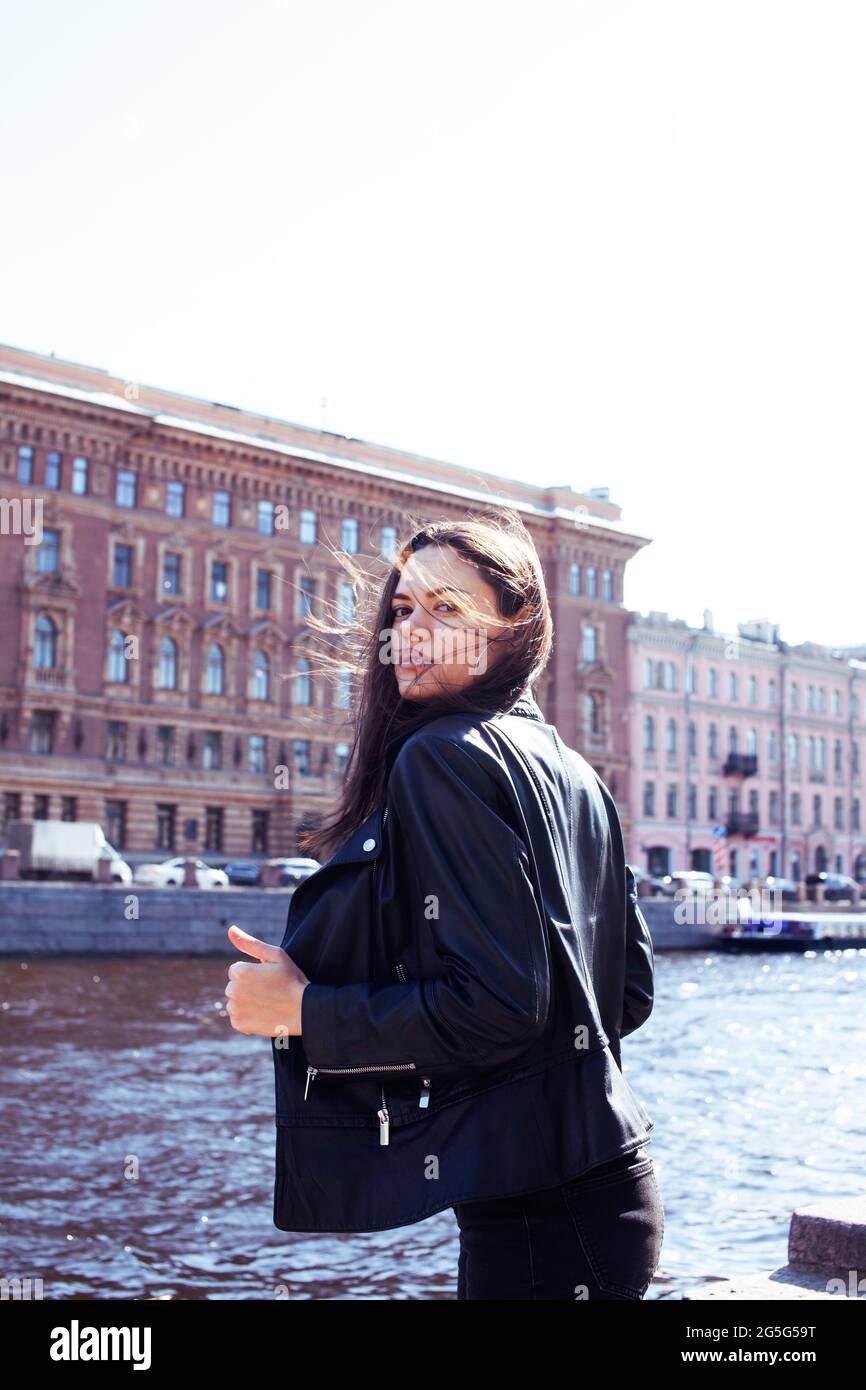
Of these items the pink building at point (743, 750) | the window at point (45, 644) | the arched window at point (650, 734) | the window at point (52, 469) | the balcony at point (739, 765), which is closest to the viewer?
the window at point (45, 644)

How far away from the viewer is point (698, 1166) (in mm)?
10648

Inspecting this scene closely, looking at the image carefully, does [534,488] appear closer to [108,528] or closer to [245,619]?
[245,619]

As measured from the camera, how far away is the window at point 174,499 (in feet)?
154

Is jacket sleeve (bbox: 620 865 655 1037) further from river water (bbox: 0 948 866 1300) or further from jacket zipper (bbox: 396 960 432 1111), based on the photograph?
river water (bbox: 0 948 866 1300)

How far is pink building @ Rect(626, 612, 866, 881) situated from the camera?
6112 centimetres

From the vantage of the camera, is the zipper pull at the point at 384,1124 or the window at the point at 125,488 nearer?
the zipper pull at the point at 384,1124

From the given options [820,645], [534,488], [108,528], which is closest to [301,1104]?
[108,528]

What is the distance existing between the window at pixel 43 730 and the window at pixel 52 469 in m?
6.87

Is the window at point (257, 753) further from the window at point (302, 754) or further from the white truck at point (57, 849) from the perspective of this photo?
the white truck at point (57, 849)

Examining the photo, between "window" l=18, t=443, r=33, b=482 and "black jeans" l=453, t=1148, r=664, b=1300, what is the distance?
43.6 metres

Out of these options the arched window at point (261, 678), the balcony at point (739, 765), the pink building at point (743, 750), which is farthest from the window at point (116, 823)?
the balcony at point (739, 765)

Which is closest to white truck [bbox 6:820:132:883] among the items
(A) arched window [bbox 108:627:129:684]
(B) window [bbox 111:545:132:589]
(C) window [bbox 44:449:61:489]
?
(A) arched window [bbox 108:627:129:684]

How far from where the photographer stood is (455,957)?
190 cm

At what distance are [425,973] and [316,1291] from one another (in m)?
6.14
